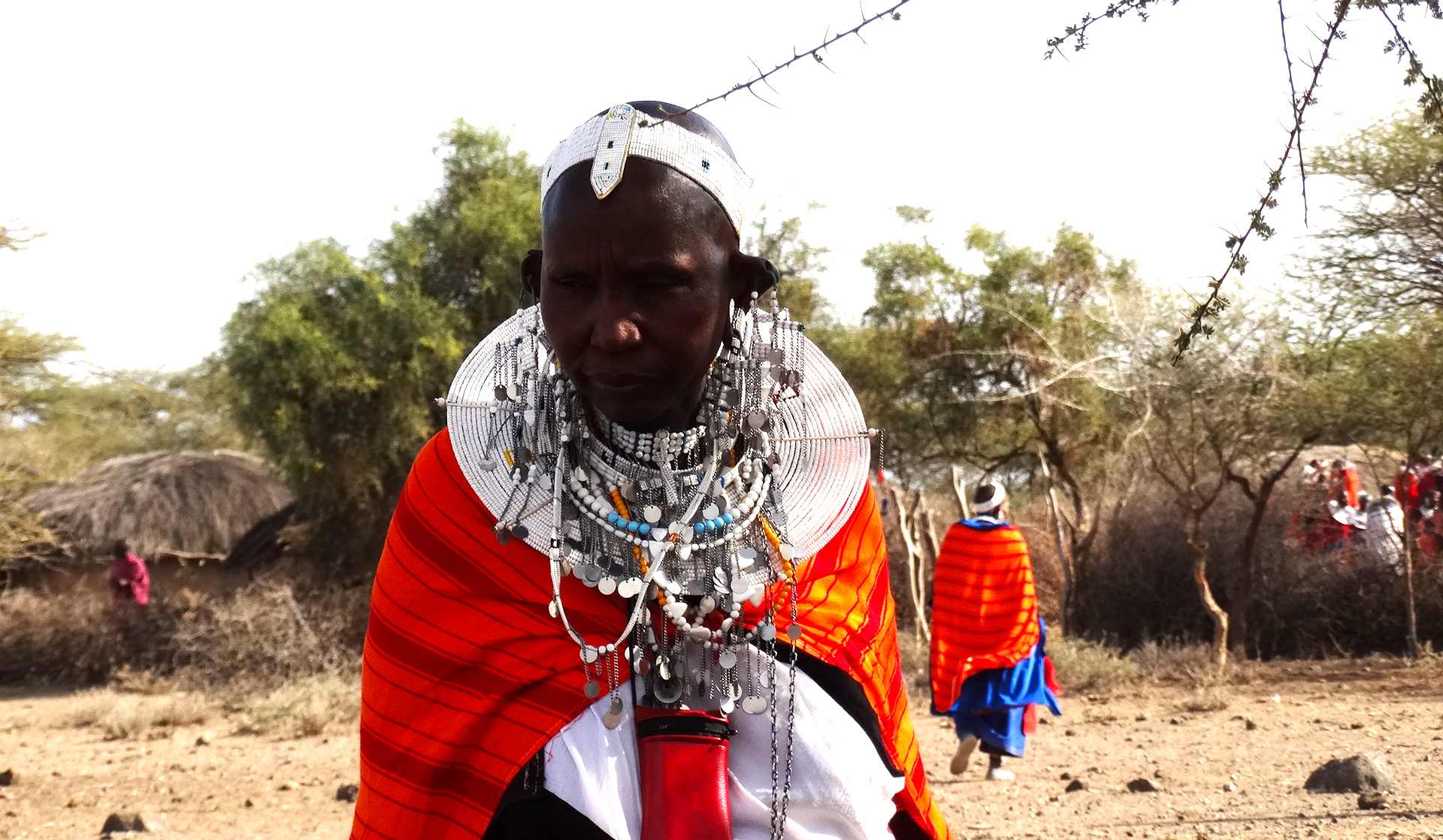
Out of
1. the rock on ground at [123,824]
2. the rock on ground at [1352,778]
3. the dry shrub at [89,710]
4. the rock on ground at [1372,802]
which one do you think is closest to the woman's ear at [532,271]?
the rock on ground at [1372,802]

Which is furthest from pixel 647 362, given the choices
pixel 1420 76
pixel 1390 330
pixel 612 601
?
pixel 1390 330

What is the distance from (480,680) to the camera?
2.20 m

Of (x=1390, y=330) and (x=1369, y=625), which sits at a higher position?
(x=1390, y=330)

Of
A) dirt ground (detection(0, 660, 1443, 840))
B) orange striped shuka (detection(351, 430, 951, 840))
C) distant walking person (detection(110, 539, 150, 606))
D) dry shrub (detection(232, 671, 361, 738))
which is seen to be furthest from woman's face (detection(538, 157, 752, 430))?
distant walking person (detection(110, 539, 150, 606))

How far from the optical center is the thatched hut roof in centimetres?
1892

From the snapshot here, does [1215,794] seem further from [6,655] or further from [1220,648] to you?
[6,655]

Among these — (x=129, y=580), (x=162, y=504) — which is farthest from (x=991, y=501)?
(x=162, y=504)

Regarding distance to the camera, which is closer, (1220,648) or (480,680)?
(480,680)

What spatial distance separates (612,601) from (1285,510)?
13.9 metres

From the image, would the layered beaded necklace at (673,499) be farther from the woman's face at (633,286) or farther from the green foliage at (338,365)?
the green foliage at (338,365)

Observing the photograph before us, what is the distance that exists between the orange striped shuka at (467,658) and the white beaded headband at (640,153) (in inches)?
22.1

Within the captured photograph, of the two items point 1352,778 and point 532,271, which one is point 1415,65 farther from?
point 1352,778

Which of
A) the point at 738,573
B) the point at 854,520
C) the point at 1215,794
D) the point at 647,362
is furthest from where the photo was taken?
the point at 1215,794

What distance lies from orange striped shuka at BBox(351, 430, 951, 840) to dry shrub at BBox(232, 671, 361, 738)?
9472 millimetres
